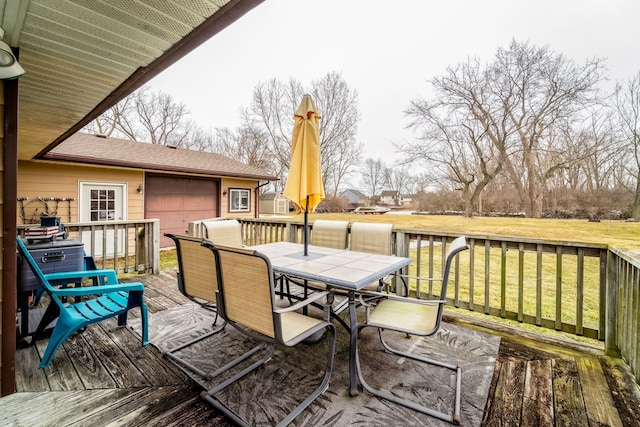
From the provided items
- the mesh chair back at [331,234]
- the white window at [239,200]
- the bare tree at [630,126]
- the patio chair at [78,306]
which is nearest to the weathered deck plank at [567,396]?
the mesh chair back at [331,234]

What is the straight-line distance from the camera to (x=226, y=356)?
2.46 metres

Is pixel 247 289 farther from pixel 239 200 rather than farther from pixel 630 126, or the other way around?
pixel 630 126

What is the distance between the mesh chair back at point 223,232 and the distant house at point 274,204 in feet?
70.8

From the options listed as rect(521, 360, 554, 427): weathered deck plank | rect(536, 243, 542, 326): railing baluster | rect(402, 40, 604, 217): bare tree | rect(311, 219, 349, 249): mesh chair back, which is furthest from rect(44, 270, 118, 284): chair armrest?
rect(402, 40, 604, 217): bare tree

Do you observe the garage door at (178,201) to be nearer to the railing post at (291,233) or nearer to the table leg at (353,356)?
the railing post at (291,233)

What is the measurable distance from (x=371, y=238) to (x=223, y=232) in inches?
76.4

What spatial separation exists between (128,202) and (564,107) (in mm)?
15523

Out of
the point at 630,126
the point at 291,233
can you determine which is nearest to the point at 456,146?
the point at 630,126

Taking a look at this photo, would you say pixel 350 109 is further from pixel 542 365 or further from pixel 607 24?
pixel 542 365

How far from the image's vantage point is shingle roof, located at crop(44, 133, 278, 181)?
6691 mm

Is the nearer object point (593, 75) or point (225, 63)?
point (593, 75)

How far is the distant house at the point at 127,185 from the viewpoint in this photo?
650cm

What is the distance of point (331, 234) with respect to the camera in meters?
3.88

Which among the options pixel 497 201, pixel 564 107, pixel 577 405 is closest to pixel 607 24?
pixel 564 107
